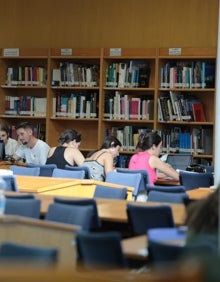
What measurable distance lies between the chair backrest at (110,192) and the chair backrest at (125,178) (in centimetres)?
109

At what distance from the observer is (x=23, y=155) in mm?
10977

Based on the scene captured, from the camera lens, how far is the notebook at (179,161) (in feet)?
34.2

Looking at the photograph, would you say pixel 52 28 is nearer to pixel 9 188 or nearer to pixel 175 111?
pixel 175 111

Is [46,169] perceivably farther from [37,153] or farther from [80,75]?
[80,75]

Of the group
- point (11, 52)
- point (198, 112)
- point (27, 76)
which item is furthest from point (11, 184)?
point (11, 52)

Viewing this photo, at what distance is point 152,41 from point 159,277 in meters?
9.72

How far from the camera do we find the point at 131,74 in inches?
463

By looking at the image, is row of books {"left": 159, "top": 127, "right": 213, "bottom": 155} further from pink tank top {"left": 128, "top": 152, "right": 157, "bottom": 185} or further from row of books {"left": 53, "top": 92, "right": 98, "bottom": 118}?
pink tank top {"left": 128, "top": 152, "right": 157, "bottom": 185}

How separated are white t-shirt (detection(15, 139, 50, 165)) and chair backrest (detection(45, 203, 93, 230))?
194 inches

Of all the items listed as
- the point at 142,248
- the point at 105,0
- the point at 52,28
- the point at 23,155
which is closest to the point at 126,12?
the point at 105,0

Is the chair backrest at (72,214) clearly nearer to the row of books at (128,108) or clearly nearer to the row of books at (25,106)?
the row of books at (128,108)

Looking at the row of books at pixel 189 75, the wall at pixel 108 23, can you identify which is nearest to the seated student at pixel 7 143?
the wall at pixel 108 23

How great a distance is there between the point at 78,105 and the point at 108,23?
60.6 inches

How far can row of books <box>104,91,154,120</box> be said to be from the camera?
11.7 metres
